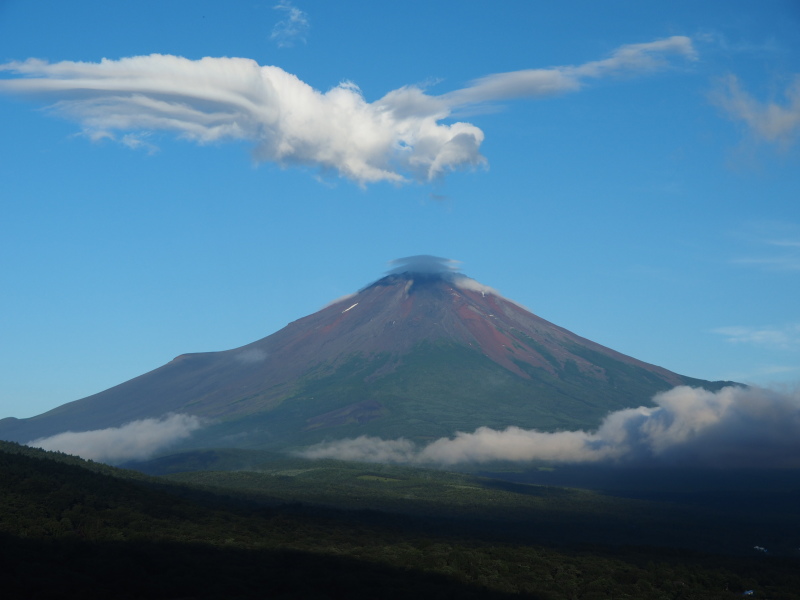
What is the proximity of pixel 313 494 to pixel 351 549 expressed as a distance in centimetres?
7002

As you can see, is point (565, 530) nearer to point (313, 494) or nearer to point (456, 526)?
point (456, 526)

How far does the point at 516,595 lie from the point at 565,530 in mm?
55165

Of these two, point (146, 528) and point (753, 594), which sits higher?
A: point (146, 528)

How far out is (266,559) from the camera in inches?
2790

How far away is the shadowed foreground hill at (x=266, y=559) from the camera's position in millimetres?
58875

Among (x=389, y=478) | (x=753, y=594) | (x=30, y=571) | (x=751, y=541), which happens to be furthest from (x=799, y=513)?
(x=30, y=571)

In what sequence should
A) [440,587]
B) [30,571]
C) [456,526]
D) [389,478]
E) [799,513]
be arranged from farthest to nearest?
[389,478]
[799,513]
[456,526]
[440,587]
[30,571]

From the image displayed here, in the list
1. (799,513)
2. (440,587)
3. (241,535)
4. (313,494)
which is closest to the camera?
(440,587)

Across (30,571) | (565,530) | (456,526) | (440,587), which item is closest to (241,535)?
(440,587)

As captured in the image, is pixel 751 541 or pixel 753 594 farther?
pixel 751 541

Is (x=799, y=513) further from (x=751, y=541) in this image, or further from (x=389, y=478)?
(x=389, y=478)

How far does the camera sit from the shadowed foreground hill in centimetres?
5888

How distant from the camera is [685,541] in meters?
116

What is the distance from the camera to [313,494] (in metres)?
149
